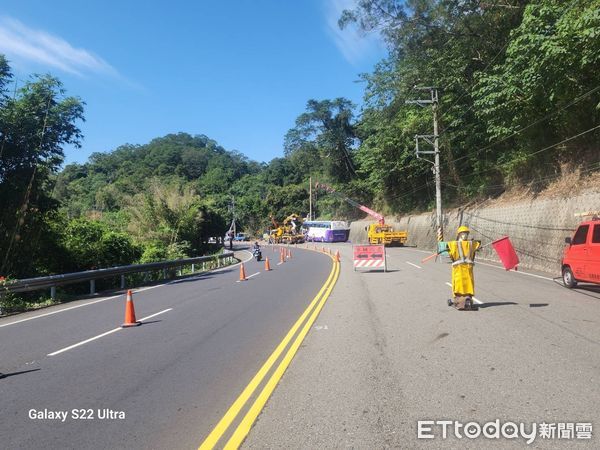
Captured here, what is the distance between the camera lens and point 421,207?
53812 millimetres

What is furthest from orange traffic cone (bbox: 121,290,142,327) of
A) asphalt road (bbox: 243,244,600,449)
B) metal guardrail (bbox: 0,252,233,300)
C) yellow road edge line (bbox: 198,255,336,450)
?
metal guardrail (bbox: 0,252,233,300)

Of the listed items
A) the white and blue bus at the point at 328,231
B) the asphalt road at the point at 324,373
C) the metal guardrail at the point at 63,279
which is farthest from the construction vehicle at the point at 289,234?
the asphalt road at the point at 324,373

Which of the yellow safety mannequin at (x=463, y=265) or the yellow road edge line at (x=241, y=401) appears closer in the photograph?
the yellow road edge line at (x=241, y=401)

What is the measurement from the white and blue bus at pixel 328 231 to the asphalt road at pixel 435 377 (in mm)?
60163

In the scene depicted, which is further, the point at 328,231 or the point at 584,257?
the point at 328,231

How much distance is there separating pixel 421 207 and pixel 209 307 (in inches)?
1727

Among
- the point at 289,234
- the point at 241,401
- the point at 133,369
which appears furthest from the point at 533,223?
the point at 289,234

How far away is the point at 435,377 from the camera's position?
237 inches

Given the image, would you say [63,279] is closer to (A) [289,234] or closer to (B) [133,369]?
(B) [133,369]

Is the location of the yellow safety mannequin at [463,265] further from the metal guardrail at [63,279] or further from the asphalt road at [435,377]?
the metal guardrail at [63,279]

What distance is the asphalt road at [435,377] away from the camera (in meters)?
4.48

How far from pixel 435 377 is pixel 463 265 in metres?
5.07

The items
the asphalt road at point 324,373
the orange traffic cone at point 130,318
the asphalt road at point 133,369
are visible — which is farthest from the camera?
the orange traffic cone at point 130,318

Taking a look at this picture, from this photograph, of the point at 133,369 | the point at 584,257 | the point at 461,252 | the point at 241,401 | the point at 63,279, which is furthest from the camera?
the point at 63,279
